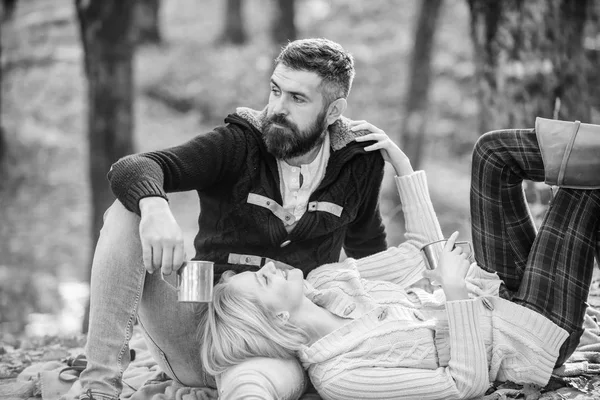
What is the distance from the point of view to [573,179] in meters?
3.25

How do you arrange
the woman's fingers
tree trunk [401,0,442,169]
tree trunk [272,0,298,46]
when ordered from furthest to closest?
tree trunk [272,0,298,46] → tree trunk [401,0,442,169] → the woman's fingers

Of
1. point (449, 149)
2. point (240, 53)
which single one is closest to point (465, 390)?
point (449, 149)

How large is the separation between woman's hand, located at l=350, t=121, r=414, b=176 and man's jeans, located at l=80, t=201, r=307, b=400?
1209 millimetres

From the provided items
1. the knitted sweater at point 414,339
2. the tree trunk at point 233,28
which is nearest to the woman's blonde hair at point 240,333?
the knitted sweater at point 414,339

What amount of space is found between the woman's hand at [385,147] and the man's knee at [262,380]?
1.22 m

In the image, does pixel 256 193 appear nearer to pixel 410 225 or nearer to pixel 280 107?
pixel 280 107

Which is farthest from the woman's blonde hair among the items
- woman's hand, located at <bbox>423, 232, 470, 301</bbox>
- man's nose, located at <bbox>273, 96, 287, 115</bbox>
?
man's nose, located at <bbox>273, 96, 287, 115</bbox>

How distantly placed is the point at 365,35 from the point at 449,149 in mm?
4182

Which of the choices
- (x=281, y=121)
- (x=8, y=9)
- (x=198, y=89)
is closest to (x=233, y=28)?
(x=198, y=89)

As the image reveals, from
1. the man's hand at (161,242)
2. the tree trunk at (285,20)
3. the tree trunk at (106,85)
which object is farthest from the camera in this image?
the tree trunk at (285,20)

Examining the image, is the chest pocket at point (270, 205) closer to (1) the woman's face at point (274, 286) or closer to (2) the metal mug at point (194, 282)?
(1) the woman's face at point (274, 286)

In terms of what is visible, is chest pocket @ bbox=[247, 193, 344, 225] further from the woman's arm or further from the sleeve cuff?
the sleeve cuff

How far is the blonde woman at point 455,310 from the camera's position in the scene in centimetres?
308

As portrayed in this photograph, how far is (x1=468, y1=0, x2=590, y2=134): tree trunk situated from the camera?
19.6 feet
